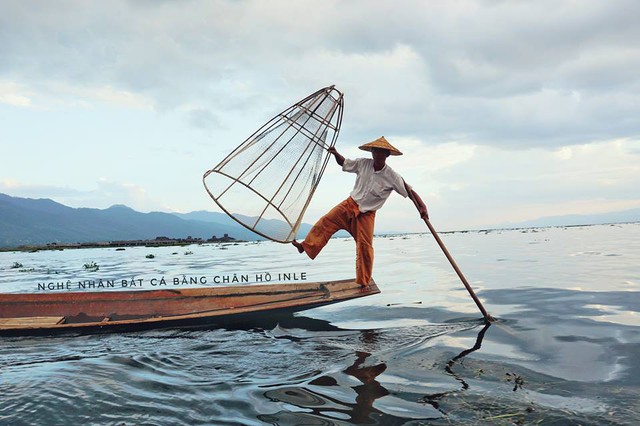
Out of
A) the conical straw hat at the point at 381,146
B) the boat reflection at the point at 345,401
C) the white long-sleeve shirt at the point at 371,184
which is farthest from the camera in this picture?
the white long-sleeve shirt at the point at 371,184

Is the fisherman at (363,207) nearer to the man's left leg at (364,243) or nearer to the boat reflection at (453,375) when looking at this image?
the man's left leg at (364,243)

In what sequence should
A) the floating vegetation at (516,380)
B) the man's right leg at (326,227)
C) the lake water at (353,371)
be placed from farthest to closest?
the man's right leg at (326,227) < the floating vegetation at (516,380) < the lake water at (353,371)

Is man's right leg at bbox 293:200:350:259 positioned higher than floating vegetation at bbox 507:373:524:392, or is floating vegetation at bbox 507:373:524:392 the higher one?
man's right leg at bbox 293:200:350:259

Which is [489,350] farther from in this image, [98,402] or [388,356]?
[98,402]

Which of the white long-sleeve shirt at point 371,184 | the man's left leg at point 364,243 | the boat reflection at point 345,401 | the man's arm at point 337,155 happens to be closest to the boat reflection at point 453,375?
the boat reflection at point 345,401

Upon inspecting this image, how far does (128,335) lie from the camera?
6.66 m

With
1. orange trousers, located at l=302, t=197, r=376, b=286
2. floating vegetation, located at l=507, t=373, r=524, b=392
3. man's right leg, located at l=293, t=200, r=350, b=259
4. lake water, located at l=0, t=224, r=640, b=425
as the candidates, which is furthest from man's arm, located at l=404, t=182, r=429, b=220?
floating vegetation, located at l=507, t=373, r=524, b=392

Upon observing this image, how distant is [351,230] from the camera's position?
25.8ft

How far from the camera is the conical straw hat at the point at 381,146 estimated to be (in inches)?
275

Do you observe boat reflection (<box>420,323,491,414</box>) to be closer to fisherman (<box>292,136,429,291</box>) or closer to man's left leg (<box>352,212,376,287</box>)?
man's left leg (<box>352,212,376,287</box>)

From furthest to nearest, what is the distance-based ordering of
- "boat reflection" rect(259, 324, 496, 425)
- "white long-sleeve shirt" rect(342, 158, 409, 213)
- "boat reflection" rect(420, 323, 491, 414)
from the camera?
"white long-sleeve shirt" rect(342, 158, 409, 213) → "boat reflection" rect(420, 323, 491, 414) → "boat reflection" rect(259, 324, 496, 425)

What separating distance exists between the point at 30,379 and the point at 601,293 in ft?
34.6

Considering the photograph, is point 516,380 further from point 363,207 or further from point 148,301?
point 148,301

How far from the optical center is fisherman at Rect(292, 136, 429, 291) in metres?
7.41
